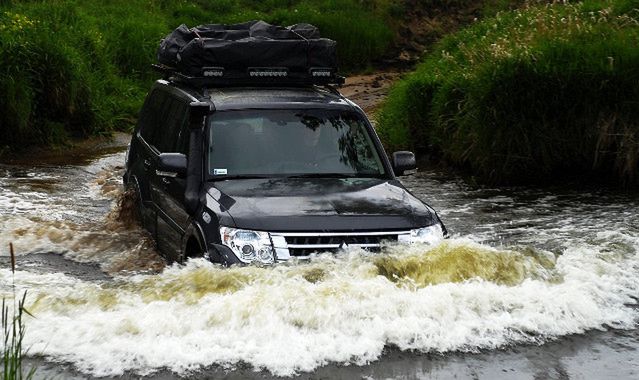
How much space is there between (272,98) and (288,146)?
0.58m

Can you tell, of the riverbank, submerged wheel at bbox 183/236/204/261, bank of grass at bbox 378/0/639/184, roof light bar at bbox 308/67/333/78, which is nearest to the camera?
submerged wheel at bbox 183/236/204/261

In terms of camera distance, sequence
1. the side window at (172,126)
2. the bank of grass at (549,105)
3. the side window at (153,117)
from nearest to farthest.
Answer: the side window at (172,126)
the side window at (153,117)
the bank of grass at (549,105)

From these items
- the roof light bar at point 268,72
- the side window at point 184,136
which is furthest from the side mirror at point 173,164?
the roof light bar at point 268,72

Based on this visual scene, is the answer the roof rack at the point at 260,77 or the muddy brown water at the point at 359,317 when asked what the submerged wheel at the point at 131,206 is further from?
the roof rack at the point at 260,77

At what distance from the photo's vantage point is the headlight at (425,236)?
8.07m

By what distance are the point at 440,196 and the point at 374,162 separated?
199 inches

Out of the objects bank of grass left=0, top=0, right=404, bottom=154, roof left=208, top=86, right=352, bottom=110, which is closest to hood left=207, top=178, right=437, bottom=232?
roof left=208, top=86, right=352, bottom=110

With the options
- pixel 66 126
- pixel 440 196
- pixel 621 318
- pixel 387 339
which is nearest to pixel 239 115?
pixel 387 339

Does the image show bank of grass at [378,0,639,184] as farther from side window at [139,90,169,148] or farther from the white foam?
the white foam

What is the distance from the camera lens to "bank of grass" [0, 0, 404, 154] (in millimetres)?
16969

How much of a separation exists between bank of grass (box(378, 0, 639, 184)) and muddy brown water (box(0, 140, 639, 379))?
4079 mm

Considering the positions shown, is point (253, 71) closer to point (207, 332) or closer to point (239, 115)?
point (239, 115)

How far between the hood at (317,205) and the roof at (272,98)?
81 centimetres

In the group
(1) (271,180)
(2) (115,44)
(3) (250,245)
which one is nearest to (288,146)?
(1) (271,180)
